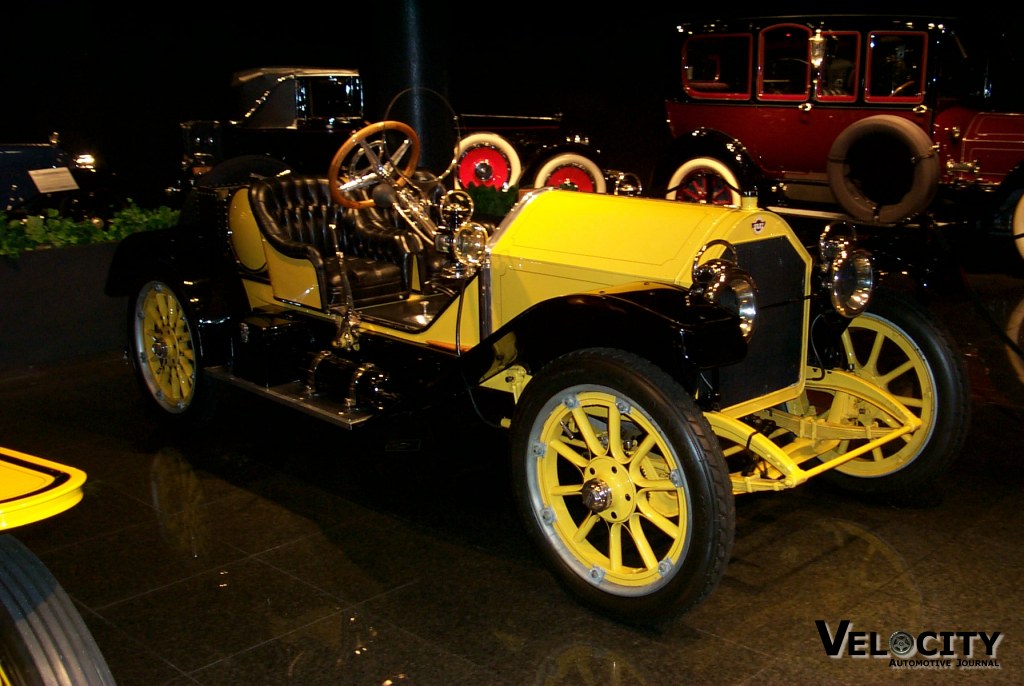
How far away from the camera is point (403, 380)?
3979 mm

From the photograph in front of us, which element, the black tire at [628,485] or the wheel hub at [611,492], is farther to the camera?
the wheel hub at [611,492]

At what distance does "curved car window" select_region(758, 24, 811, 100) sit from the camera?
8.53 metres

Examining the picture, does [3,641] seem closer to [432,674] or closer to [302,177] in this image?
[432,674]

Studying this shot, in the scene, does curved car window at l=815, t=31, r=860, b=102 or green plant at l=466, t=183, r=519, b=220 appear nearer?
green plant at l=466, t=183, r=519, b=220

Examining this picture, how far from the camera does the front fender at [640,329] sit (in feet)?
9.53

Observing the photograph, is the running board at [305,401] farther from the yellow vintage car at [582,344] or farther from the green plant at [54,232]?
the green plant at [54,232]

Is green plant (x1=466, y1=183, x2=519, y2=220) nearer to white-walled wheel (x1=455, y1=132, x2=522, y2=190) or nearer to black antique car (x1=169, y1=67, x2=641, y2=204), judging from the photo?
black antique car (x1=169, y1=67, x2=641, y2=204)

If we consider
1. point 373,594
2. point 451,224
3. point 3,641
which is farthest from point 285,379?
point 3,641

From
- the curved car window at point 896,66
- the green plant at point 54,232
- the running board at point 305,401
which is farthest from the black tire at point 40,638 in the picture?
the curved car window at point 896,66

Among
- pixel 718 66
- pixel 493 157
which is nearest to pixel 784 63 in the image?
pixel 718 66

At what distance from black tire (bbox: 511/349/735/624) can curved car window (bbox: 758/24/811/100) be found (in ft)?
20.0

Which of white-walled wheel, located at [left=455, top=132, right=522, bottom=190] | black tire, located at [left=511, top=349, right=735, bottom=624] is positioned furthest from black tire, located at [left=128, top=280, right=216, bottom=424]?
white-walled wheel, located at [left=455, top=132, right=522, bottom=190]

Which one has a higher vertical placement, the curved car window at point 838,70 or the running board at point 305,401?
the curved car window at point 838,70

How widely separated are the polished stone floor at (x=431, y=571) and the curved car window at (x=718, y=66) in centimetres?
494
